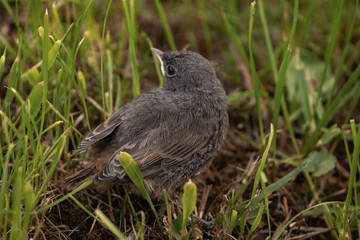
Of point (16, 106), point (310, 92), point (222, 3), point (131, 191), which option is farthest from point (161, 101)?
point (222, 3)

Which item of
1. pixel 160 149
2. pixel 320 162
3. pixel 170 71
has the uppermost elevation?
pixel 170 71

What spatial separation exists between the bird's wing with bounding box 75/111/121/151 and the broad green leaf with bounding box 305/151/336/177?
154 cm

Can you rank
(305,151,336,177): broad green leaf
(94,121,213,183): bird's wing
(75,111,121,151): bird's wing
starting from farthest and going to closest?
(305,151,336,177): broad green leaf → (75,111,121,151): bird's wing → (94,121,213,183): bird's wing

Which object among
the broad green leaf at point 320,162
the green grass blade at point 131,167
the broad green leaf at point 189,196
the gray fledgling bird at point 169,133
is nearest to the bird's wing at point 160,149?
the gray fledgling bird at point 169,133

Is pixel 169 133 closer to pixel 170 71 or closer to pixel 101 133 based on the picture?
pixel 101 133

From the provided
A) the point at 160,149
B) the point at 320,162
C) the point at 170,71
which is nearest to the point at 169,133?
the point at 160,149

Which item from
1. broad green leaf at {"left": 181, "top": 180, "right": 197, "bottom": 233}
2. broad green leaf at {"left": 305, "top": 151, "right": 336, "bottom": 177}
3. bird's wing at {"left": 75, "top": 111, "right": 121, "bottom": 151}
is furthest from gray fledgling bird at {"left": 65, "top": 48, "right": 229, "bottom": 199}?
broad green leaf at {"left": 305, "top": 151, "right": 336, "bottom": 177}

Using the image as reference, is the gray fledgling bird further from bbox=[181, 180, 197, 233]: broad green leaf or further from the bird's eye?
bbox=[181, 180, 197, 233]: broad green leaf

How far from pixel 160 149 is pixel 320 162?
56.1 inches

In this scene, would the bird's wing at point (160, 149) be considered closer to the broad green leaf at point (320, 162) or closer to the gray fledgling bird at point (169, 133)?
the gray fledgling bird at point (169, 133)

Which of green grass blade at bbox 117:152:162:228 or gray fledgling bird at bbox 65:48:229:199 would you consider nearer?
green grass blade at bbox 117:152:162:228

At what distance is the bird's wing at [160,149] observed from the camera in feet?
9.17

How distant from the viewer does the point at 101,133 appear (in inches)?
115

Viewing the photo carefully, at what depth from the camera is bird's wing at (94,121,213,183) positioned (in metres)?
2.79
